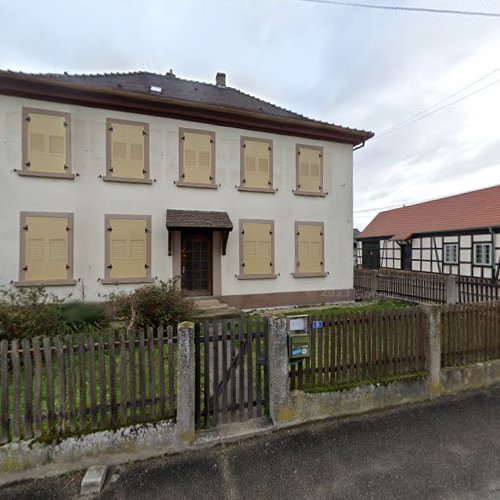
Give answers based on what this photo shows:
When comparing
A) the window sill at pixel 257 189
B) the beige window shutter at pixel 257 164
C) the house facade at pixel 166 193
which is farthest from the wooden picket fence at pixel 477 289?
the beige window shutter at pixel 257 164

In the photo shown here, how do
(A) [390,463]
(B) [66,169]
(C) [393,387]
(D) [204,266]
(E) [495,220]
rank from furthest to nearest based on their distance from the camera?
1. (E) [495,220]
2. (D) [204,266]
3. (B) [66,169]
4. (C) [393,387]
5. (A) [390,463]

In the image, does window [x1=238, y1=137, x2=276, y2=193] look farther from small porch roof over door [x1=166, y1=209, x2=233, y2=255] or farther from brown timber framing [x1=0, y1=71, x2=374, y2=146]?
small porch roof over door [x1=166, y1=209, x2=233, y2=255]

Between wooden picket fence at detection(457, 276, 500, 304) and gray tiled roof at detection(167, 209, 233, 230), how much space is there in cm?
761

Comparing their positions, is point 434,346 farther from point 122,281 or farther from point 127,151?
point 127,151

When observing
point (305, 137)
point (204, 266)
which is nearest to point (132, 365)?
point (204, 266)

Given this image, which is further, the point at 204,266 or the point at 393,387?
the point at 204,266

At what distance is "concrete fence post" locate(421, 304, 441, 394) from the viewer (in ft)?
13.0

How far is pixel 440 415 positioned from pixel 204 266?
683 centimetres

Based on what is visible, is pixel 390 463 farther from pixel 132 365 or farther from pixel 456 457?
pixel 132 365

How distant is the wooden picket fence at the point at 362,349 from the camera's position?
360cm

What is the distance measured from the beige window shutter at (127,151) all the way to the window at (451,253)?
16.8 m

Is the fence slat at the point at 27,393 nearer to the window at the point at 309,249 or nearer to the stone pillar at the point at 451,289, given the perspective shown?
the window at the point at 309,249

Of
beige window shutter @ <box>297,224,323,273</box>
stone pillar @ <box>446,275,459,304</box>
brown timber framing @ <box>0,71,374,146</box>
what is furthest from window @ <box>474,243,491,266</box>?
beige window shutter @ <box>297,224,323,273</box>

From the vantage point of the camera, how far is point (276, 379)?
3.32 m
